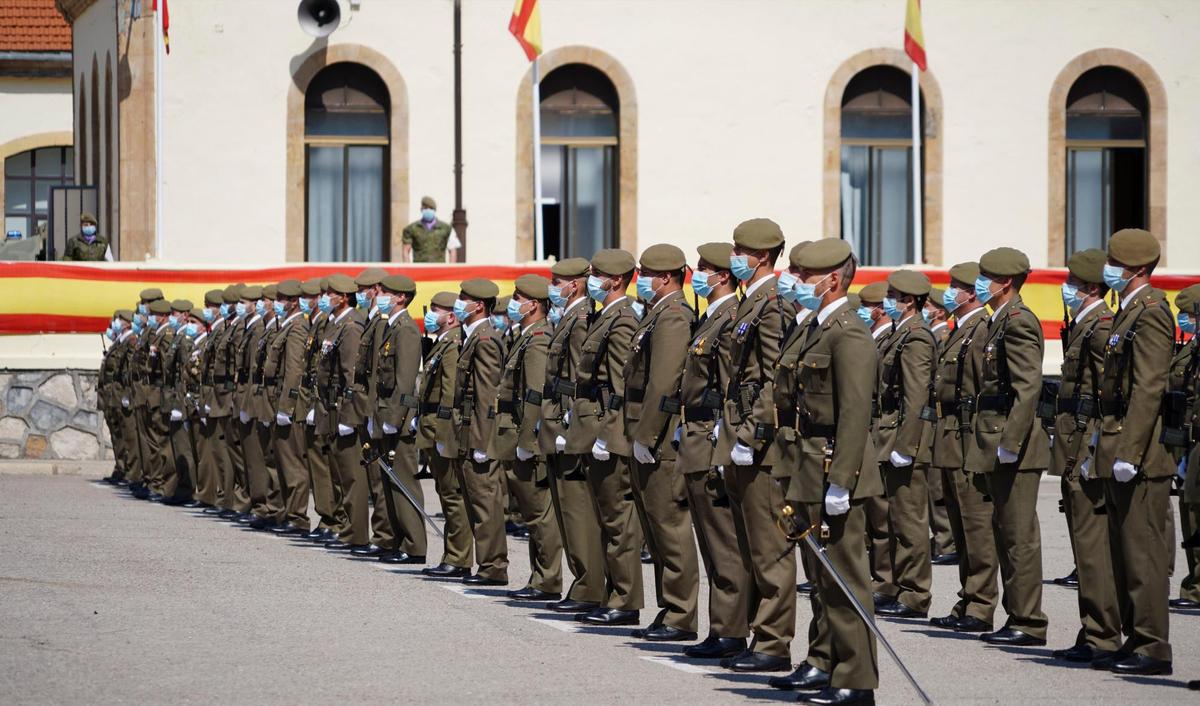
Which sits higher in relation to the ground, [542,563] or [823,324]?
[823,324]

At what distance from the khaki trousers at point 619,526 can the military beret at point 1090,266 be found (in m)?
2.66

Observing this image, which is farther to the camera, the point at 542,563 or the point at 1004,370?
the point at 542,563

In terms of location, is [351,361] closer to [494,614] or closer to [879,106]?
[494,614]

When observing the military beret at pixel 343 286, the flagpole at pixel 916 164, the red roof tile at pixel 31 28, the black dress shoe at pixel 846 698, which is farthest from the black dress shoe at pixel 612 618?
the red roof tile at pixel 31 28

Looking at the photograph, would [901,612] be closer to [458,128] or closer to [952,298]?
[952,298]

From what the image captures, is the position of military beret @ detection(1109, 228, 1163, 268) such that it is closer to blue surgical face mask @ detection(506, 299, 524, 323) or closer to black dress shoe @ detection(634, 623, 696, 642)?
black dress shoe @ detection(634, 623, 696, 642)

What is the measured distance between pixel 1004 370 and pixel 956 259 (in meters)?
19.5

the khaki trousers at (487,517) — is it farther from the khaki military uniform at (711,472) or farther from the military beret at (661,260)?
the khaki military uniform at (711,472)

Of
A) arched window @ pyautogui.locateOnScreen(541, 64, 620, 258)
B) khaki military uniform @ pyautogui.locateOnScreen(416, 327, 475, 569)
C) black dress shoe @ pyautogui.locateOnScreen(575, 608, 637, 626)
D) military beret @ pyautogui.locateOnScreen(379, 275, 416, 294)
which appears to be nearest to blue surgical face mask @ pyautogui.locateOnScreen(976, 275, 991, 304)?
black dress shoe @ pyautogui.locateOnScreen(575, 608, 637, 626)

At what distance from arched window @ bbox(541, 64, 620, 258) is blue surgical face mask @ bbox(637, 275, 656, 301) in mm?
19016

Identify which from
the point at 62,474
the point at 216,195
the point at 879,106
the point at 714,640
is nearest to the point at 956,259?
the point at 879,106

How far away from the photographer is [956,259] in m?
31.2

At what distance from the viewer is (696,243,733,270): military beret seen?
11141mm

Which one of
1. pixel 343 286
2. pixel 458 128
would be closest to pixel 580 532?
pixel 343 286
